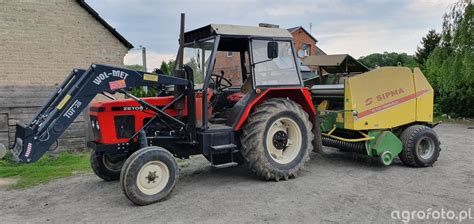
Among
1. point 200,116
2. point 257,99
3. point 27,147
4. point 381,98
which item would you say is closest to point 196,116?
point 200,116

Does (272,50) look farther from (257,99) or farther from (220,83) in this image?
(220,83)

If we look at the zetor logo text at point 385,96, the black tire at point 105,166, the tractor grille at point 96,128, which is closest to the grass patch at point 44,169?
the black tire at point 105,166

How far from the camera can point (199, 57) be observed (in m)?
6.72

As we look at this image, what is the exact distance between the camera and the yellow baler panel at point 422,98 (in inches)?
291

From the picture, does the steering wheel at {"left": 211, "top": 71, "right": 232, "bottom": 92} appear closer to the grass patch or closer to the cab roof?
the cab roof

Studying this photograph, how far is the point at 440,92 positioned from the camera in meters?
17.7

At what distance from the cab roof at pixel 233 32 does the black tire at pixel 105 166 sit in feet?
7.44

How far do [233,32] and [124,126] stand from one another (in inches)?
82.4

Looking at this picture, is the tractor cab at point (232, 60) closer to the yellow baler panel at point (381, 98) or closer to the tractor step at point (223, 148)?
the tractor step at point (223, 148)

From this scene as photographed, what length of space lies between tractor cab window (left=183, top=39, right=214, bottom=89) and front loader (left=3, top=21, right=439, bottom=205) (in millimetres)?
17

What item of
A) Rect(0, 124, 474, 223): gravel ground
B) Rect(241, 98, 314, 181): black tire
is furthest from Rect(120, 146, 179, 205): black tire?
Rect(241, 98, 314, 181): black tire

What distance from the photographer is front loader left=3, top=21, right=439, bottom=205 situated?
5.10 m

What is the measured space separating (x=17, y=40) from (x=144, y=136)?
20.8 feet

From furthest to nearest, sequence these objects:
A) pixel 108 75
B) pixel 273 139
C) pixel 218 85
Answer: pixel 218 85 → pixel 273 139 → pixel 108 75
